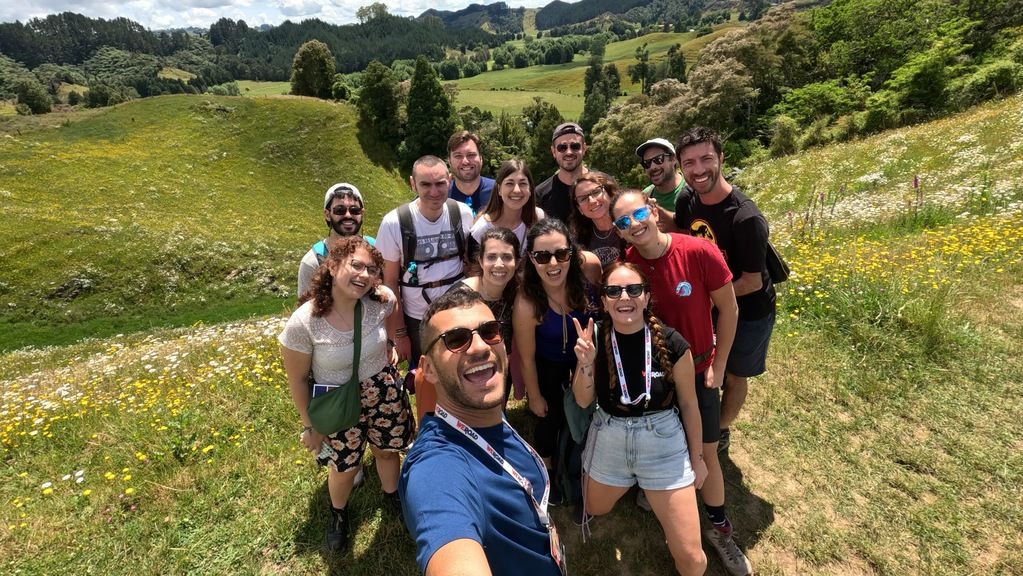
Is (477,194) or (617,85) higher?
(617,85)

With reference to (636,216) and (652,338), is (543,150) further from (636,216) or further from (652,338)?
(652,338)

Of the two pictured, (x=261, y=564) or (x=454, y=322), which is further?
(x=261, y=564)

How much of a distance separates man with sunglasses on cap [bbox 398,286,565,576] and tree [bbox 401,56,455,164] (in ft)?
162

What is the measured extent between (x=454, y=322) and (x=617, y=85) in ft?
370

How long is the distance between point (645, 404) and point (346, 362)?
261cm

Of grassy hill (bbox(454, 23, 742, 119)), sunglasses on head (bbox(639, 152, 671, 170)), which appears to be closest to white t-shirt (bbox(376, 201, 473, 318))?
sunglasses on head (bbox(639, 152, 671, 170))

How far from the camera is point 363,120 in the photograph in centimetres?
5150

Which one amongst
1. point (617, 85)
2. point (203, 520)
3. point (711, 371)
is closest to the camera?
point (711, 371)

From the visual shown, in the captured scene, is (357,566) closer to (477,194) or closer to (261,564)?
(261,564)

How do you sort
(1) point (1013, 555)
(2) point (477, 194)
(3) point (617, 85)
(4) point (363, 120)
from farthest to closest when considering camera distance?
(3) point (617, 85) < (4) point (363, 120) < (2) point (477, 194) < (1) point (1013, 555)

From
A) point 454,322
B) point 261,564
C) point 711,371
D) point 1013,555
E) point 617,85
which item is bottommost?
point 261,564

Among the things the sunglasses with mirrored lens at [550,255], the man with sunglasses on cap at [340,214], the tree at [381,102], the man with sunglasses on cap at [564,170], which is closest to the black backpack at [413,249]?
the man with sunglasses on cap at [340,214]

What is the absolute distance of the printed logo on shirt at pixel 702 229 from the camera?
4.27 metres

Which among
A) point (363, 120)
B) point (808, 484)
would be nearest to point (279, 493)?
point (808, 484)
